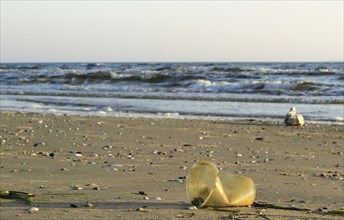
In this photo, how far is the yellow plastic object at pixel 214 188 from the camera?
4.31m

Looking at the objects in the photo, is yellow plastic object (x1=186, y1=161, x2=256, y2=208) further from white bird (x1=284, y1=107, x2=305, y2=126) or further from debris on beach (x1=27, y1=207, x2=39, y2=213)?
white bird (x1=284, y1=107, x2=305, y2=126)

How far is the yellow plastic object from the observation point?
14.1 ft

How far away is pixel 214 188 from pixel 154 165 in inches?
102

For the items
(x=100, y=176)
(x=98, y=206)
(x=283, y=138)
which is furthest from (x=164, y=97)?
(x=98, y=206)

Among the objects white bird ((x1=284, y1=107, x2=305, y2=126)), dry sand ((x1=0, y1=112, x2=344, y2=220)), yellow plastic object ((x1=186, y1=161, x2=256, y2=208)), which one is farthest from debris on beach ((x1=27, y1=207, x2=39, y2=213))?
white bird ((x1=284, y1=107, x2=305, y2=126))

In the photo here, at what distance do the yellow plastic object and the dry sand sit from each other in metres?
0.08

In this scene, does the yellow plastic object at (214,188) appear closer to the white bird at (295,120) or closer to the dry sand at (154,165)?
the dry sand at (154,165)

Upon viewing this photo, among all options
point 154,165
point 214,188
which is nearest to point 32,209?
point 214,188

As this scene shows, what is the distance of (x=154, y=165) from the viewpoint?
22.5ft

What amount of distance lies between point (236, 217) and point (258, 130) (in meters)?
7.62

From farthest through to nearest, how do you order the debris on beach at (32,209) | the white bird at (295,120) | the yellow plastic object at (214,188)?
the white bird at (295,120) < the yellow plastic object at (214,188) < the debris on beach at (32,209)

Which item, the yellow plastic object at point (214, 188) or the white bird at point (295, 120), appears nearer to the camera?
the yellow plastic object at point (214, 188)

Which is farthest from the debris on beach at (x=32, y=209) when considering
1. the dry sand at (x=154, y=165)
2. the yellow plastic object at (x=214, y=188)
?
the yellow plastic object at (x=214, y=188)

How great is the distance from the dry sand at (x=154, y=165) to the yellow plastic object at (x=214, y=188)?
0.08 meters
